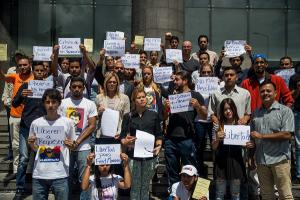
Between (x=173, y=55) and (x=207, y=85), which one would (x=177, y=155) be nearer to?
(x=207, y=85)

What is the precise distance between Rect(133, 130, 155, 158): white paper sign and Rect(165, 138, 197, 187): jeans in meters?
0.66

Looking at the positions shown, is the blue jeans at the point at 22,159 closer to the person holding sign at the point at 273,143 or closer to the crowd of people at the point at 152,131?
the crowd of people at the point at 152,131

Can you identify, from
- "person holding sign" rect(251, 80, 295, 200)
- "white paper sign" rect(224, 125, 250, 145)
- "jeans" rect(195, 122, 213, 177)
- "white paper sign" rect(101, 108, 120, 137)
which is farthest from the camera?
"jeans" rect(195, 122, 213, 177)

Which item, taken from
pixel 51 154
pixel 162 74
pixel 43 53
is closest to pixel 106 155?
pixel 51 154

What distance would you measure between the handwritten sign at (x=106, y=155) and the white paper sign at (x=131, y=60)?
3006 millimetres

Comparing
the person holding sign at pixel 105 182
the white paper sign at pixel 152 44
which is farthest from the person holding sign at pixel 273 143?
the white paper sign at pixel 152 44

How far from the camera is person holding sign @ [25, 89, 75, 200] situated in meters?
6.56

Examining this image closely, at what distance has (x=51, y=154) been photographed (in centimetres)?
665

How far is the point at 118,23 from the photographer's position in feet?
62.2

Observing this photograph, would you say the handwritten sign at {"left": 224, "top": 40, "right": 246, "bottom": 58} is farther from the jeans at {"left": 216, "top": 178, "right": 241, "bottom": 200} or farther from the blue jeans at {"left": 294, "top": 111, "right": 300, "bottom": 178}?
the jeans at {"left": 216, "top": 178, "right": 241, "bottom": 200}

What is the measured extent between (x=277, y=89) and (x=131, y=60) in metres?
2.88

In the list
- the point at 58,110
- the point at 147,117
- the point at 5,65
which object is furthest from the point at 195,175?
the point at 5,65

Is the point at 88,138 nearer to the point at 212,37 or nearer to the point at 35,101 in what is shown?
the point at 35,101

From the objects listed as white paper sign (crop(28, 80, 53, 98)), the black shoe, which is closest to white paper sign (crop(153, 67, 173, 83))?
white paper sign (crop(28, 80, 53, 98))
